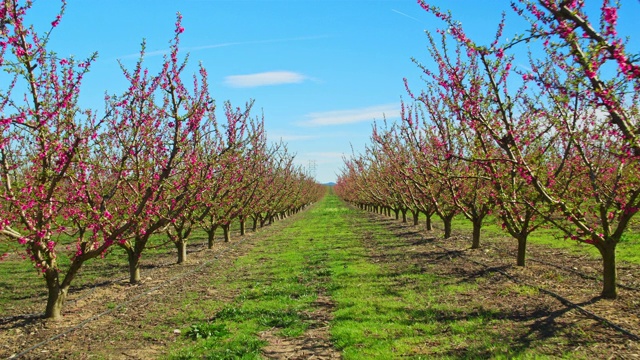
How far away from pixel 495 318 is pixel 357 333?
2551 millimetres

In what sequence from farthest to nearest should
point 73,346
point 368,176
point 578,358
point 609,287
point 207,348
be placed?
point 368,176 < point 609,287 < point 73,346 < point 207,348 < point 578,358

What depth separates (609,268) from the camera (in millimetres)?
8547

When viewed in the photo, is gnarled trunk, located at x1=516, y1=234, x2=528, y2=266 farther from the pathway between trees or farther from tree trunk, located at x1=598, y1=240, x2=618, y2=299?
tree trunk, located at x1=598, y1=240, x2=618, y2=299

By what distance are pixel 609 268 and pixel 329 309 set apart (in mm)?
5504

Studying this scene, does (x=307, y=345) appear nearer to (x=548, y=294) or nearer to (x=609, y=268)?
(x=548, y=294)

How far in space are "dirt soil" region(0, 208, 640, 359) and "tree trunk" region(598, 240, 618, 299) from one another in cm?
25

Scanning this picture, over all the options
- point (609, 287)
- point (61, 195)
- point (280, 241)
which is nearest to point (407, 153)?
point (280, 241)

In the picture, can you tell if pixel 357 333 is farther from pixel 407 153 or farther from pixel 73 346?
pixel 407 153

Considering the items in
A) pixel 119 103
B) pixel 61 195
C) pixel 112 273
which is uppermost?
pixel 119 103

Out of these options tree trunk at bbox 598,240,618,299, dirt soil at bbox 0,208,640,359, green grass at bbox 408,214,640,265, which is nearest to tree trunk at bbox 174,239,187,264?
dirt soil at bbox 0,208,640,359

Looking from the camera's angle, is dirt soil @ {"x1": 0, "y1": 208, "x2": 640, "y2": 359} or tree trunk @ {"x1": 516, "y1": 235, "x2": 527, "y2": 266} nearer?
dirt soil @ {"x1": 0, "y1": 208, "x2": 640, "y2": 359}

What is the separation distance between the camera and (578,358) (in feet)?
19.5

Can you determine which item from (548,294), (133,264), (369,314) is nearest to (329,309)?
(369,314)

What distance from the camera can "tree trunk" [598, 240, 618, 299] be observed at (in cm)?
839
